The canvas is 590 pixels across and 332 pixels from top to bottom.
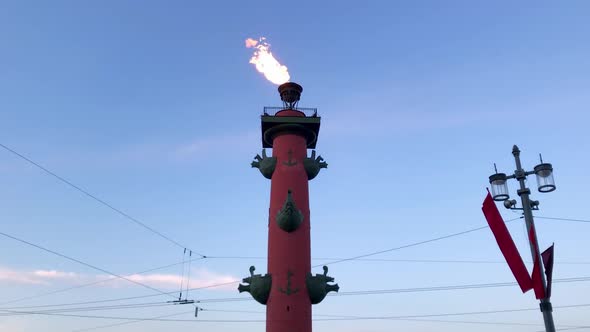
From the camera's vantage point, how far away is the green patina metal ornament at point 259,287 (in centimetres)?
2583

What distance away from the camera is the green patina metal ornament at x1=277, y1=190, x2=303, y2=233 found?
1058 inches

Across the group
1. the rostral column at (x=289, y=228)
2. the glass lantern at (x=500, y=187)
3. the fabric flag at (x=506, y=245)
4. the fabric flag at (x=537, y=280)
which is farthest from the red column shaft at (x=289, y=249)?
the glass lantern at (x=500, y=187)

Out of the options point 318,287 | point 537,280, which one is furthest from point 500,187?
point 318,287

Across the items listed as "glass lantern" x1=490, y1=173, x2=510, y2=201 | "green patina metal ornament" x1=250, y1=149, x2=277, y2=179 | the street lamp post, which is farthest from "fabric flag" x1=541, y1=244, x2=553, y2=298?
"green patina metal ornament" x1=250, y1=149, x2=277, y2=179

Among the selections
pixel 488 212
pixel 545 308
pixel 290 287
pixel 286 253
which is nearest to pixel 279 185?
pixel 286 253

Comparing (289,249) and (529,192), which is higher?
(289,249)

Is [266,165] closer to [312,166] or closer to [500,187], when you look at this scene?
[312,166]

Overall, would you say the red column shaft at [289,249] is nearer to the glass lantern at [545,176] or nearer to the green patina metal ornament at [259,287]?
the green patina metal ornament at [259,287]

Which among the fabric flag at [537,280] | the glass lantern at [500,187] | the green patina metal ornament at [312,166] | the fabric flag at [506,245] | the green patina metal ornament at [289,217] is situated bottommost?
the fabric flag at [537,280]

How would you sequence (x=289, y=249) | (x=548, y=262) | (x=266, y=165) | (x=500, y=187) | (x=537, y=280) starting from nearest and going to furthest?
(x=537, y=280), (x=548, y=262), (x=500, y=187), (x=289, y=249), (x=266, y=165)

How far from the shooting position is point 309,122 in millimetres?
30781

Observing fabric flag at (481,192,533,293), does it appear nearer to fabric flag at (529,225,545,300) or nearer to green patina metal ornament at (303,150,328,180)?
fabric flag at (529,225,545,300)

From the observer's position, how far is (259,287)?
25.9 m

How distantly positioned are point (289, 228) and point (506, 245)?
47.9 ft
